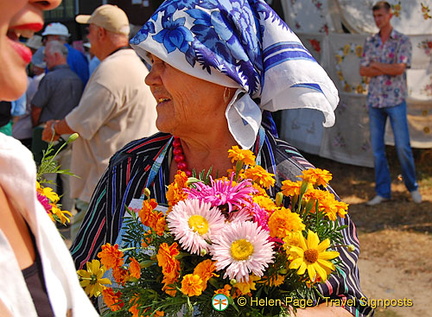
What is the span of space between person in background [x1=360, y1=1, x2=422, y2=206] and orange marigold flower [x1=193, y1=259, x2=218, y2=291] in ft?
17.7

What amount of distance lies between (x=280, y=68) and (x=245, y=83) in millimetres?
125

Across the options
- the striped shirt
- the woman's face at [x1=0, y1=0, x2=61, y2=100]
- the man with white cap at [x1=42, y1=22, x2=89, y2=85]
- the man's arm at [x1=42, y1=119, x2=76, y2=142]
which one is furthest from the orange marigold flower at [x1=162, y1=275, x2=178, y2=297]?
the man with white cap at [x1=42, y1=22, x2=89, y2=85]

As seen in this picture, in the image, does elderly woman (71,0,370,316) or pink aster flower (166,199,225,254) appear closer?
pink aster flower (166,199,225,254)

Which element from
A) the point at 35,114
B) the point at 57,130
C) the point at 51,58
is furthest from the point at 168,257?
the point at 51,58

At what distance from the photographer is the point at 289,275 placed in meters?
1.60

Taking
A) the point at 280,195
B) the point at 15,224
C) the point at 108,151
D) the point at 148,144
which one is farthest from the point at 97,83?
the point at 15,224

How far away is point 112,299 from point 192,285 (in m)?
0.29

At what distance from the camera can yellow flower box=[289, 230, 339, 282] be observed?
153 centimetres

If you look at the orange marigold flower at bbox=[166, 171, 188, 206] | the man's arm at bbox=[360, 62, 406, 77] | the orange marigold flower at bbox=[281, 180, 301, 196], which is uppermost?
the orange marigold flower at bbox=[281, 180, 301, 196]

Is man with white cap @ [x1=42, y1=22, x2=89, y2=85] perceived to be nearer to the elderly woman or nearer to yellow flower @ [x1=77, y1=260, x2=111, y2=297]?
the elderly woman

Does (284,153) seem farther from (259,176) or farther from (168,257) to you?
(168,257)

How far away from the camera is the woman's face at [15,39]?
100 centimetres

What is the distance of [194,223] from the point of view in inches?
62.1

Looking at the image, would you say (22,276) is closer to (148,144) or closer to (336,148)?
(148,144)
